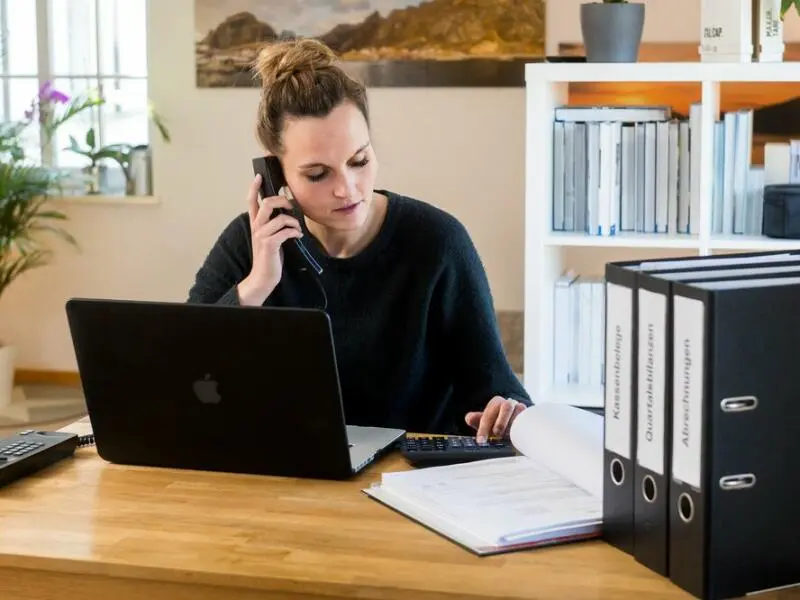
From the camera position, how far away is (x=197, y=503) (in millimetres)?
1657

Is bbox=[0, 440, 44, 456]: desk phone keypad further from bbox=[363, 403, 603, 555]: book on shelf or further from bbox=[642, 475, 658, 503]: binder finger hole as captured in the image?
bbox=[642, 475, 658, 503]: binder finger hole

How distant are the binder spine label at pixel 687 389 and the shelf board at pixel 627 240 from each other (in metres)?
2.05

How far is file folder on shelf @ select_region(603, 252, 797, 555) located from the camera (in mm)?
1412

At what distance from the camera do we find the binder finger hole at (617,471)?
57.1 inches

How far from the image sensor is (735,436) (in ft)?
4.27

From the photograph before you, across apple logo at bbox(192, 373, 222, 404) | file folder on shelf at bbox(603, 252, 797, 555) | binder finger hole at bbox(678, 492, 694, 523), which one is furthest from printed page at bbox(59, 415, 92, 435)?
binder finger hole at bbox(678, 492, 694, 523)

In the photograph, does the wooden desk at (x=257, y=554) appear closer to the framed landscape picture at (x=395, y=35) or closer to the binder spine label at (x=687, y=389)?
the binder spine label at (x=687, y=389)

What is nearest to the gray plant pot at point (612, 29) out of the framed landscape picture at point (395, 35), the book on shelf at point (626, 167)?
the book on shelf at point (626, 167)

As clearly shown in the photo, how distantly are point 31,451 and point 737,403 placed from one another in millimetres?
1012

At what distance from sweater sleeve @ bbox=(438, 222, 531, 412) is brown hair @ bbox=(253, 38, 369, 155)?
1.01ft

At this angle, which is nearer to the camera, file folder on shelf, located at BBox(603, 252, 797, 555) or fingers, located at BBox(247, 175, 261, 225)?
file folder on shelf, located at BBox(603, 252, 797, 555)

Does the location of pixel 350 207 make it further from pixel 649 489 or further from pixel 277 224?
pixel 649 489

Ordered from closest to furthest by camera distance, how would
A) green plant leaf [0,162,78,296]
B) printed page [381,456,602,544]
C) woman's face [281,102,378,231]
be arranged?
1. printed page [381,456,602,544]
2. woman's face [281,102,378,231]
3. green plant leaf [0,162,78,296]

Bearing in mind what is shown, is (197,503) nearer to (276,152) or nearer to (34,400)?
(276,152)
